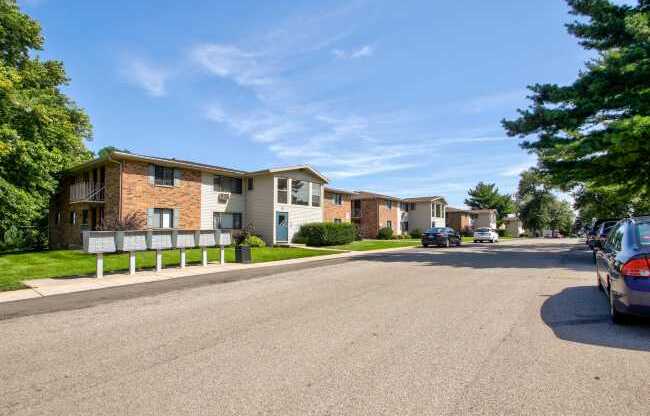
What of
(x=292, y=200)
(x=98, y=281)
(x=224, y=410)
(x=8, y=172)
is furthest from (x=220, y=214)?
(x=224, y=410)

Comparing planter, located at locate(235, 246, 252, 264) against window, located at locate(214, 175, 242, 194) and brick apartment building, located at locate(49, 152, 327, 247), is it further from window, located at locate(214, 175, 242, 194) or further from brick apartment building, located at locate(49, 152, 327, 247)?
window, located at locate(214, 175, 242, 194)

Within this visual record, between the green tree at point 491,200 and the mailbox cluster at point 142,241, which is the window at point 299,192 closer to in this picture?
the mailbox cluster at point 142,241

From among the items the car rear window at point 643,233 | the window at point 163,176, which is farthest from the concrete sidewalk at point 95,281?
the car rear window at point 643,233

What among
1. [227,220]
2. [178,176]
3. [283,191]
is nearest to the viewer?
[178,176]

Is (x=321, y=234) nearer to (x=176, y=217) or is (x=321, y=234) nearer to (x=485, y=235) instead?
(x=176, y=217)

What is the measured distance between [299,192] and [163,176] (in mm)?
10770

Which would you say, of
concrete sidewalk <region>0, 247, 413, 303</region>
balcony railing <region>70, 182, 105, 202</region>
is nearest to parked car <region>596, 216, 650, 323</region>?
concrete sidewalk <region>0, 247, 413, 303</region>

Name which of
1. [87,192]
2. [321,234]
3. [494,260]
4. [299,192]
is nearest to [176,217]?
[87,192]

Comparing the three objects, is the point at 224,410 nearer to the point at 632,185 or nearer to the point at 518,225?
the point at 632,185

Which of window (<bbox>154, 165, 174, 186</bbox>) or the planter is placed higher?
window (<bbox>154, 165, 174, 186</bbox>)

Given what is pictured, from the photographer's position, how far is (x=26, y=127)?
74.7ft

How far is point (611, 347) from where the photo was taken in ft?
15.4

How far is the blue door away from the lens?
29.0 meters

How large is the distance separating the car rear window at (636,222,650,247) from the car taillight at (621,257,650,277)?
39 centimetres
